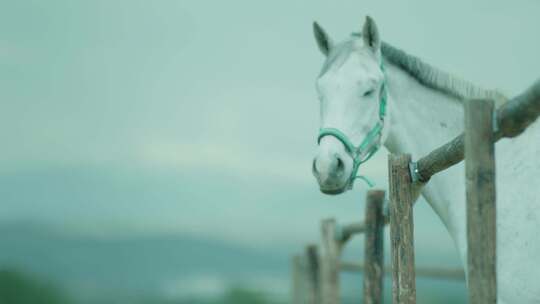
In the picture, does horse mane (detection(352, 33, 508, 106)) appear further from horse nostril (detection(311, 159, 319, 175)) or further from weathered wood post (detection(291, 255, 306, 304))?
weathered wood post (detection(291, 255, 306, 304))

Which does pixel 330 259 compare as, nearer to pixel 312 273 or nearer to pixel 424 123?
pixel 312 273

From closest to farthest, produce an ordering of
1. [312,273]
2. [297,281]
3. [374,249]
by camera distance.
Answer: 1. [374,249]
2. [312,273]
3. [297,281]

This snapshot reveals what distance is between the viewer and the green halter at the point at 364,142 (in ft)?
9.59

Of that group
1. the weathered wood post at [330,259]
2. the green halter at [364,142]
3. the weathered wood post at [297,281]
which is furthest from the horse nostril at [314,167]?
the weathered wood post at [297,281]

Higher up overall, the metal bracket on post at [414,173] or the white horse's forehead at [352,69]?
the white horse's forehead at [352,69]

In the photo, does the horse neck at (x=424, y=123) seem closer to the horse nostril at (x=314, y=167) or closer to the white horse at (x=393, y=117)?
the white horse at (x=393, y=117)

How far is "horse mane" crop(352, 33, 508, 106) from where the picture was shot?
2.99 metres

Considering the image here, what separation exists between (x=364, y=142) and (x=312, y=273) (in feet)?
8.85

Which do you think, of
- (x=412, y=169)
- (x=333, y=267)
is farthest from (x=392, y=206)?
(x=333, y=267)

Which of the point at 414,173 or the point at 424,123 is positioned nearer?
the point at 414,173

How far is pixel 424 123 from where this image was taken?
3.06 m

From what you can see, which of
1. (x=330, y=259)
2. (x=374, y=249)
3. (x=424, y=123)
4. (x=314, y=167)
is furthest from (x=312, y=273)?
(x=314, y=167)

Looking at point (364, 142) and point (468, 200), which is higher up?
point (364, 142)

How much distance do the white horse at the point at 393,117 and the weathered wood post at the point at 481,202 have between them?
1.06 metres
